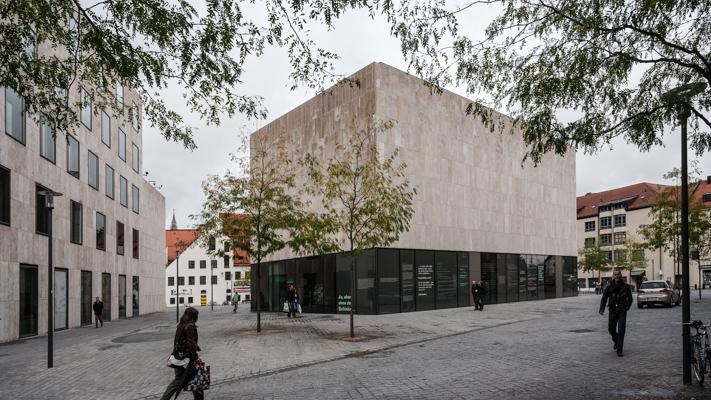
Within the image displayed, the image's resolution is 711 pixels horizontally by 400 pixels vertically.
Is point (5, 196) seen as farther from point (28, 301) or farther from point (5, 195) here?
point (28, 301)

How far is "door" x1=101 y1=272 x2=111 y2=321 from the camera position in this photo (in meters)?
33.1

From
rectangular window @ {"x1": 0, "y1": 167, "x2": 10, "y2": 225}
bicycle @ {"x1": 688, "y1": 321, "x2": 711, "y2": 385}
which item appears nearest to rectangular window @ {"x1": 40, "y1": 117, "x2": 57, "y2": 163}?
rectangular window @ {"x1": 0, "y1": 167, "x2": 10, "y2": 225}

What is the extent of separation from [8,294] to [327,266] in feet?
50.4

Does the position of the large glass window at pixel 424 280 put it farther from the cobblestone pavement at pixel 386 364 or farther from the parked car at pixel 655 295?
the parked car at pixel 655 295

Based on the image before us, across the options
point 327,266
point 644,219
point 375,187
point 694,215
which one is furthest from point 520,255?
point 644,219

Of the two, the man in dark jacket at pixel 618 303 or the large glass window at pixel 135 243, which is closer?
the man in dark jacket at pixel 618 303

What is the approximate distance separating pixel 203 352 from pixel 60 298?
46.7 feet

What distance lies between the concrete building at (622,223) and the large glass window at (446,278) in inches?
A: 2249

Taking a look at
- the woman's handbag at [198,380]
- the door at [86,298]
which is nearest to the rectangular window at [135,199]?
the door at [86,298]

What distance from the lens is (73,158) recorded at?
27.8m

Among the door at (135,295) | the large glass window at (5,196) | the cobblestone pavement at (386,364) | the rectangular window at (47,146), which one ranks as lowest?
the door at (135,295)

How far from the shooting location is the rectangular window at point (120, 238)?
121 feet

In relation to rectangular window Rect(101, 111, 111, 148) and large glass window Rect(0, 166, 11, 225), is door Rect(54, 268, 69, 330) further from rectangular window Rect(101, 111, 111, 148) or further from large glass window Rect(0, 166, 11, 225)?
rectangular window Rect(101, 111, 111, 148)

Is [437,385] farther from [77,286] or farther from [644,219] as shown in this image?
[644,219]
